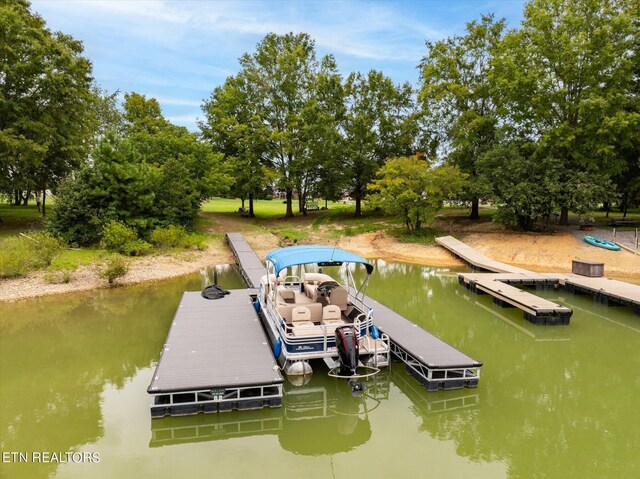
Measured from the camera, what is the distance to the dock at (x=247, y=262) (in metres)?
16.9

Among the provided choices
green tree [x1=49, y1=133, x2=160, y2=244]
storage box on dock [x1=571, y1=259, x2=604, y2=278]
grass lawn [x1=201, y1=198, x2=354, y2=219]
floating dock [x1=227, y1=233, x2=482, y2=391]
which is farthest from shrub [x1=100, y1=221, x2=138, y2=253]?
storage box on dock [x1=571, y1=259, x2=604, y2=278]

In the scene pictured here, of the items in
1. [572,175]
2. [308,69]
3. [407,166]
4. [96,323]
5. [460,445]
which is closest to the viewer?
[460,445]

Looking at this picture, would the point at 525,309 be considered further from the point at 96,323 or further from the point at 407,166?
the point at 407,166

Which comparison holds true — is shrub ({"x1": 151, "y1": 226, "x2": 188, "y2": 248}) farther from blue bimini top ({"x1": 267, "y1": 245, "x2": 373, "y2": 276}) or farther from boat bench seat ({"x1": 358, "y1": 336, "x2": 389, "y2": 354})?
boat bench seat ({"x1": 358, "y1": 336, "x2": 389, "y2": 354})

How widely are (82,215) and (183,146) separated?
9.35 m

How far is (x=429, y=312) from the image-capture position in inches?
589

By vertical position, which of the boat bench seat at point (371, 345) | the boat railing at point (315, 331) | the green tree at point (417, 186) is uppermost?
the green tree at point (417, 186)

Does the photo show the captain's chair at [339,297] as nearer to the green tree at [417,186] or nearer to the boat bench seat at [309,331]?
the boat bench seat at [309,331]

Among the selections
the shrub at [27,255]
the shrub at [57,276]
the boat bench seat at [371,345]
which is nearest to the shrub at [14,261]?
the shrub at [27,255]

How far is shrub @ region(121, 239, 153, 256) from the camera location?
21219mm

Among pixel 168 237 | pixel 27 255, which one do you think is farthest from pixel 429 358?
pixel 168 237

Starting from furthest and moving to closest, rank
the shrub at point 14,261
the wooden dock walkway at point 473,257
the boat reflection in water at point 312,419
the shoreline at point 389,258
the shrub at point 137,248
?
the shrub at point 137,248
the wooden dock walkway at point 473,257
the shoreline at point 389,258
the shrub at point 14,261
the boat reflection in water at point 312,419

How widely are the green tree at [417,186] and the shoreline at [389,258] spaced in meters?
2.56

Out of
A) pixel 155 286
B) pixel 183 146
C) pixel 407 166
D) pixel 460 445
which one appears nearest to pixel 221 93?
pixel 183 146
